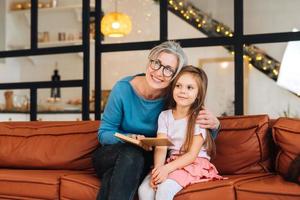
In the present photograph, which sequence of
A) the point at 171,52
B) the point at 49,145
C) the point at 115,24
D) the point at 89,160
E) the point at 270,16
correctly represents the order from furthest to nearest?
the point at 115,24 → the point at 270,16 → the point at 49,145 → the point at 89,160 → the point at 171,52

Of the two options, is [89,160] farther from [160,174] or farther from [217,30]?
[217,30]

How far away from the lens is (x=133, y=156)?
80.4 inches

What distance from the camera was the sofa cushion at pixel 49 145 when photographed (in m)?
2.81

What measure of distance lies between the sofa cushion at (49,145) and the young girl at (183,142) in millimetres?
747

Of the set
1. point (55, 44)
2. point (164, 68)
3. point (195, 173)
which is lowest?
point (195, 173)

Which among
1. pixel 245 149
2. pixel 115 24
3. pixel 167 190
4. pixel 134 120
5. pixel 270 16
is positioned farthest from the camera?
pixel 115 24

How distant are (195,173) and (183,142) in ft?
0.61

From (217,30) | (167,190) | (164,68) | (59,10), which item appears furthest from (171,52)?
(59,10)

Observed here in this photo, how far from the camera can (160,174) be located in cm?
203

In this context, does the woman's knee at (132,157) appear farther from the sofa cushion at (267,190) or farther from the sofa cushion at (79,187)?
the sofa cushion at (267,190)

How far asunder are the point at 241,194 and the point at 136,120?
692 mm

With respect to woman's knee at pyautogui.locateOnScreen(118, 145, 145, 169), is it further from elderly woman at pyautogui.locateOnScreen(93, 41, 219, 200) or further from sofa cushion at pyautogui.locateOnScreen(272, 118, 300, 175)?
sofa cushion at pyautogui.locateOnScreen(272, 118, 300, 175)

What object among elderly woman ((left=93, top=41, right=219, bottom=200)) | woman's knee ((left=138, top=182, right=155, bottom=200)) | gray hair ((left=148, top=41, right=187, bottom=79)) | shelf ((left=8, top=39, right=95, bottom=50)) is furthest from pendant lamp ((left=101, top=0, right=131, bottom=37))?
woman's knee ((left=138, top=182, right=155, bottom=200))

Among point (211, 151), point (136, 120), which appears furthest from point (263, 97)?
point (136, 120)
